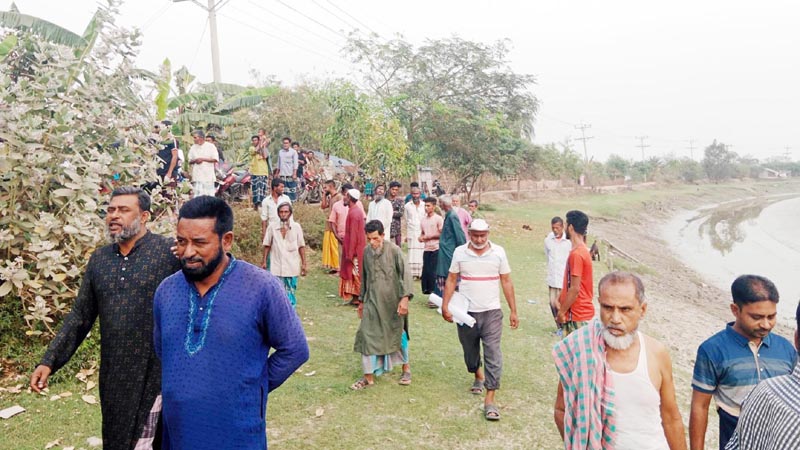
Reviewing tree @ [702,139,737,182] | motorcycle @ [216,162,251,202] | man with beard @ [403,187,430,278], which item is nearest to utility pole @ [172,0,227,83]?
motorcycle @ [216,162,251,202]

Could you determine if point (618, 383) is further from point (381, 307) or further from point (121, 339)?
point (381, 307)

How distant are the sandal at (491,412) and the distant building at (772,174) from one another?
96883 millimetres

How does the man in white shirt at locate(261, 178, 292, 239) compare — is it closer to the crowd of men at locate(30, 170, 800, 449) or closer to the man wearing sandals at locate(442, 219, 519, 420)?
the man wearing sandals at locate(442, 219, 519, 420)

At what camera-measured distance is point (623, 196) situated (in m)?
45.2

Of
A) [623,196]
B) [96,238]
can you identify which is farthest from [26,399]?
[623,196]

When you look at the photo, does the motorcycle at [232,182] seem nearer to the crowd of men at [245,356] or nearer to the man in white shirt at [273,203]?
the man in white shirt at [273,203]

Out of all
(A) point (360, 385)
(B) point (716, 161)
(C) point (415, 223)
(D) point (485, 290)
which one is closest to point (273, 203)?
(C) point (415, 223)

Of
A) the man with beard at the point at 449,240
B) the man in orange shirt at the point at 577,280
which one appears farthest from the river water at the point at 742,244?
the man in orange shirt at the point at 577,280

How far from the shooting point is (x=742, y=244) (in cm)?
2880

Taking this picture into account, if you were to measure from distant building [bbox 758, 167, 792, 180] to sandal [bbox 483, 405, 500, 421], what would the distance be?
318 ft

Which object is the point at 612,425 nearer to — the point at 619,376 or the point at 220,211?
the point at 619,376

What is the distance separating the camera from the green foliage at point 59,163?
5.20 meters

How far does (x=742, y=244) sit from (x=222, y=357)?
32.0 m

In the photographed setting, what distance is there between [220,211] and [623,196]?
4657 centimetres
